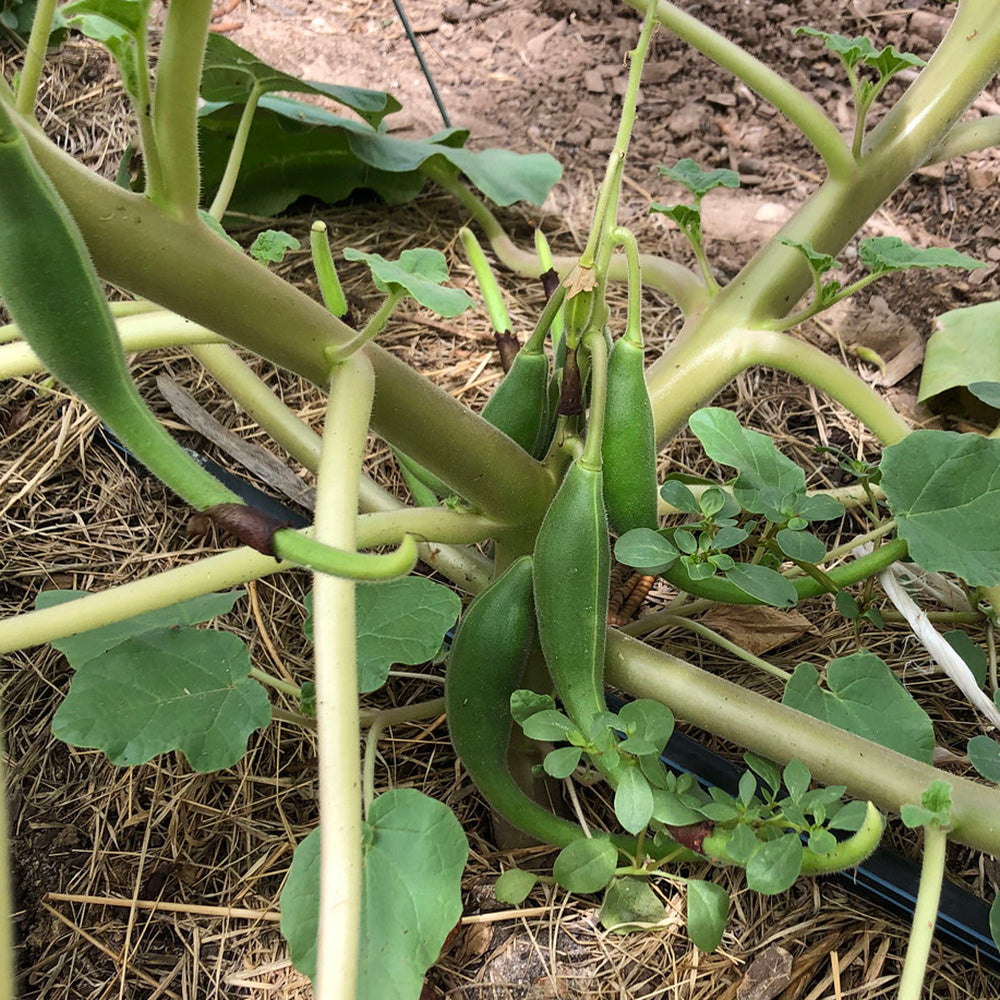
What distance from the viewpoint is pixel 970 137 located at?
119 cm

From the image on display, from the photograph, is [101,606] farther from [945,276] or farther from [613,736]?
[945,276]

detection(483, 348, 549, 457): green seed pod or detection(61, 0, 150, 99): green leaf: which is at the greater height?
detection(61, 0, 150, 99): green leaf

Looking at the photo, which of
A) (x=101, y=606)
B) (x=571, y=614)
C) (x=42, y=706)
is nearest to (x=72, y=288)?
(x=101, y=606)

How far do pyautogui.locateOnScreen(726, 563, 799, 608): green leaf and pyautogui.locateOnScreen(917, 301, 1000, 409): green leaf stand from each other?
684mm

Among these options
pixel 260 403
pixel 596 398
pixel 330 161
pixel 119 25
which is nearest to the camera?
pixel 119 25

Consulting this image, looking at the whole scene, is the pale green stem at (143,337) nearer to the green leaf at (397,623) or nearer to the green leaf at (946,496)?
the green leaf at (397,623)

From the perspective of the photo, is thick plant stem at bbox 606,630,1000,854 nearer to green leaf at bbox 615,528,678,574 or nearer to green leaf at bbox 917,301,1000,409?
green leaf at bbox 615,528,678,574

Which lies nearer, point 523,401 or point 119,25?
point 119,25

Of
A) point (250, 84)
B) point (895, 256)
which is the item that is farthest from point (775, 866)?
point (250, 84)

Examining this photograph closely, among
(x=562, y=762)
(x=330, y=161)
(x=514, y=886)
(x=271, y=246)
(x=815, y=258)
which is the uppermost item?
(x=815, y=258)

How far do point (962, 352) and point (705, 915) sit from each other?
0.98 metres

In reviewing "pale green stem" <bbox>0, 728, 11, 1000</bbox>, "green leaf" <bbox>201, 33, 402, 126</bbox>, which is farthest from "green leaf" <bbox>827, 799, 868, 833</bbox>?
"green leaf" <bbox>201, 33, 402, 126</bbox>

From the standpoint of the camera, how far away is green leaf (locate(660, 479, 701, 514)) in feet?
2.94

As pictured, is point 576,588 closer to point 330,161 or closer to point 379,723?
point 379,723
